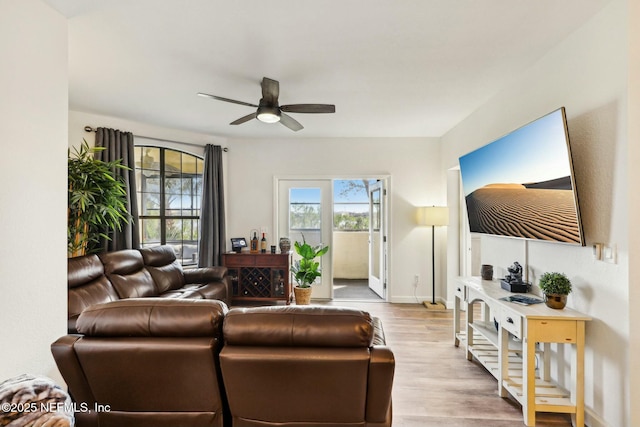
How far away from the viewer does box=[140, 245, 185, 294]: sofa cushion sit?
3.76 meters

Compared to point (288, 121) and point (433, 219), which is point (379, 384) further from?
point (433, 219)

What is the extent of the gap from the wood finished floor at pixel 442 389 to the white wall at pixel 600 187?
0.50 metres

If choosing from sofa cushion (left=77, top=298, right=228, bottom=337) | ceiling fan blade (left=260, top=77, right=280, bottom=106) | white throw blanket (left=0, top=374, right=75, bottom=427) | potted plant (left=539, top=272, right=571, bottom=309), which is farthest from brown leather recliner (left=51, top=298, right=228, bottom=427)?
potted plant (left=539, top=272, right=571, bottom=309)

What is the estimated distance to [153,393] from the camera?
1463 mm

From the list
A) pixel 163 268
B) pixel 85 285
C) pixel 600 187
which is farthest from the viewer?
pixel 163 268

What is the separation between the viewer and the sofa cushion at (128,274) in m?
3.27

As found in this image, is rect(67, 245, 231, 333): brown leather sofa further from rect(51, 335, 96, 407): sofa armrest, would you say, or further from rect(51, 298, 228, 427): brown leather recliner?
rect(51, 298, 228, 427): brown leather recliner

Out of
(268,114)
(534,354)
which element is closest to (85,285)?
(268,114)

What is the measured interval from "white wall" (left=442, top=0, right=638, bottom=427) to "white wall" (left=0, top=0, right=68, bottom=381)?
3.33 m

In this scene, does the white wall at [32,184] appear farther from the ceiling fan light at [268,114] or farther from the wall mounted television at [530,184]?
the wall mounted television at [530,184]

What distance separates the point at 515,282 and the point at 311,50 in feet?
8.13

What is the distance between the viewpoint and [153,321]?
4.74 feet

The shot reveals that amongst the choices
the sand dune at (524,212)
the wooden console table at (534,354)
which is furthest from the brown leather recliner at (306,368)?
the sand dune at (524,212)

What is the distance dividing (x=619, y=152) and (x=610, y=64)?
0.54 metres
